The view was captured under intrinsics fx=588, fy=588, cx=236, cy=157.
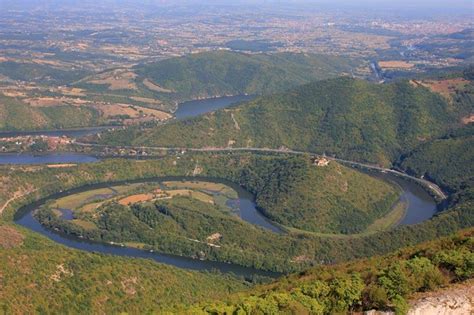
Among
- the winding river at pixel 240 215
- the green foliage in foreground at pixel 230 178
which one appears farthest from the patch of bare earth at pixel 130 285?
the green foliage in foreground at pixel 230 178

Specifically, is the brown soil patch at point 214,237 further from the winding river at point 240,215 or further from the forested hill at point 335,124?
the forested hill at point 335,124

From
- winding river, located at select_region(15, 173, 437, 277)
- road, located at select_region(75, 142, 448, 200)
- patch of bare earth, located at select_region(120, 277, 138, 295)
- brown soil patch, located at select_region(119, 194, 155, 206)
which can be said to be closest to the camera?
patch of bare earth, located at select_region(120, 277, 138, 295)

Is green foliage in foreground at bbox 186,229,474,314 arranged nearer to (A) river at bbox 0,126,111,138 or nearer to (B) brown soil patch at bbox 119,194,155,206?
(B) brown soil patch at bbox 119,194,155,206

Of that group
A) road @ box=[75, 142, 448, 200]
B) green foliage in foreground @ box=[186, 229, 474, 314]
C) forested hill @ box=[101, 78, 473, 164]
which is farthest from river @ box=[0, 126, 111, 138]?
green foliage in foreground @ box=[186, 229, 474, 314]

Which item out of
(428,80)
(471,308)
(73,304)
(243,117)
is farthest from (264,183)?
(471,308)

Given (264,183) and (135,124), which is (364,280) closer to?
(264,183)

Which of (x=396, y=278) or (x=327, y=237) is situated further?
(x=327, y=237)
